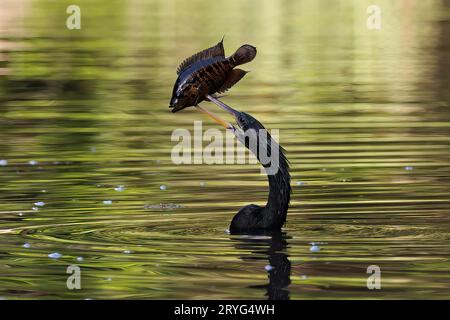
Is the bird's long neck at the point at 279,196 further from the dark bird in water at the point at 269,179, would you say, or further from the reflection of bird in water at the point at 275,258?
the reflection of bird in water at the point at 275,258

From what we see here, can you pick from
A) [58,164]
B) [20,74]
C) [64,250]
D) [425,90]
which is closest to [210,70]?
[64,250]

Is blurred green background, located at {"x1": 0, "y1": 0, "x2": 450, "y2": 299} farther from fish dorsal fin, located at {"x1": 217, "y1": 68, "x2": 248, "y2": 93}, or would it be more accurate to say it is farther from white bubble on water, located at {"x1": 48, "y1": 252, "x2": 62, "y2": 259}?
fish dorsal fin, located at {"x1": 217, "y1": 68, "x2": 248, "y2": 93}

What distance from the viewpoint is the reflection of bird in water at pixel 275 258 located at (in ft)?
32.1

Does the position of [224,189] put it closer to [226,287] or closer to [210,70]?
[210,70]

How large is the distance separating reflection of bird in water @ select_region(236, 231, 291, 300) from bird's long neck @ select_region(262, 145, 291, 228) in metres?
0.12

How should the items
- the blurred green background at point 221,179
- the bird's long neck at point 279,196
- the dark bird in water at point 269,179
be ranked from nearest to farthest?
the blurred green background at point 221,179 < the dark bird in water at point 269,179 < the bird's long neck at point 279,196

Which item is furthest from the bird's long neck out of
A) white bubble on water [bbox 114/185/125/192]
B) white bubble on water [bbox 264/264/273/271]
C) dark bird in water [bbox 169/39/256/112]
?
white bubble on water [bbox 114/185/125/192]

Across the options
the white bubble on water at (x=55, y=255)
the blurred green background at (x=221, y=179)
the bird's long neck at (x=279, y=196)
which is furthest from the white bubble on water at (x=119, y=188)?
the white bubble on water at (x=55, y=255)

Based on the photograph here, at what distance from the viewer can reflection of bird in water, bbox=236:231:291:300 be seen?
Result: 9781mm

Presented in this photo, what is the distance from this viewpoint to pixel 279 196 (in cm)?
1171

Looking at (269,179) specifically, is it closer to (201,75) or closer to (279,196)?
(279,196)

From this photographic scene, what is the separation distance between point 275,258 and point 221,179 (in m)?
3.95

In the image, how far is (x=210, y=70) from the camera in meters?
11.1

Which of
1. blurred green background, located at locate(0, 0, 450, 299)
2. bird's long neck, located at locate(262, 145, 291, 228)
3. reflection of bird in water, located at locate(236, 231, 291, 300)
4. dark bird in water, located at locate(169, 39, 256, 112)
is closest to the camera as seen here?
reflection of bird in water, located at locate(236, 231, 291, 300)
